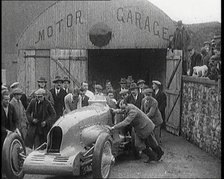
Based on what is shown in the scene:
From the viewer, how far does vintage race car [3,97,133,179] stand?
6707 millimetres

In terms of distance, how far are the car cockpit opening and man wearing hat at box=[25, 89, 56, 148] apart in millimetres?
1598

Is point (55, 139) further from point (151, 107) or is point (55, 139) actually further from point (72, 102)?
point (151, 107)

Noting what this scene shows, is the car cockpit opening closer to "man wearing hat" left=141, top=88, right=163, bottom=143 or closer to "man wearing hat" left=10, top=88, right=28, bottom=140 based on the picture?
"man wearing hat" left=10, top=88, right=28, bottom=140

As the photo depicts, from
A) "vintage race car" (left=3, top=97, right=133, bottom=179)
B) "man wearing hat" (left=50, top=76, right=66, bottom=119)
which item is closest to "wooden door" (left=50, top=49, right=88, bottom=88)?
"man wearing hat" (left=50, top=76, right=66, bottom=119)

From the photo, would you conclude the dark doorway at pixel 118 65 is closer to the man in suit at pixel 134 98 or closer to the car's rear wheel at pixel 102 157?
the man in suit at pixel 134 98

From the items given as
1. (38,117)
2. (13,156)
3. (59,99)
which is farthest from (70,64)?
(13,156)

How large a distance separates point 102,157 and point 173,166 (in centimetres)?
219

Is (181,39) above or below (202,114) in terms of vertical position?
above

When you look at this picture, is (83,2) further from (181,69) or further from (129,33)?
(181,69)

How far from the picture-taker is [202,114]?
9.99m

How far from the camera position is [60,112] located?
11.1 m

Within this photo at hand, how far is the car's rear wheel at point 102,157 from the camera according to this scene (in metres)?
6.78

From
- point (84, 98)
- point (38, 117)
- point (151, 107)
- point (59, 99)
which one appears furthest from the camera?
point (59, 99)

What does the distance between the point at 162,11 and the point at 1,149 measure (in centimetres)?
866
